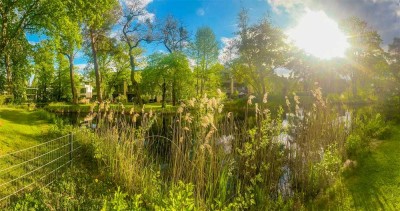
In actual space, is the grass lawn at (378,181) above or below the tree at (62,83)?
below

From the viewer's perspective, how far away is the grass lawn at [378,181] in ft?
18.7

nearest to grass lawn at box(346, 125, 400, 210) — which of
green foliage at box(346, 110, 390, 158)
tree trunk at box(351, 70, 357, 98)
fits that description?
green foliage at box(346, 110, 390, 158)

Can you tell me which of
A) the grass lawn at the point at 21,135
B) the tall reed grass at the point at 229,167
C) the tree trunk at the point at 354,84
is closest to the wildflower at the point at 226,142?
the tall reed grass at the point at 229,167

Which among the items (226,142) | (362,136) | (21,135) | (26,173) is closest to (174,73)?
(21,135)

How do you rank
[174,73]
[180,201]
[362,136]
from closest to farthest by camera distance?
[180,201]
[362,136]
[174,73]

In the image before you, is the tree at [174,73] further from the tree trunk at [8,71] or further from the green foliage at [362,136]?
the green foliage at [362,136]

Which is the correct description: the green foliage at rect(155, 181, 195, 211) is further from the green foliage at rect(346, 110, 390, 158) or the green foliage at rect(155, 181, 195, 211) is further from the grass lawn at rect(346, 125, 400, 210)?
the green foliage at rect(346, 110, 390, 158)

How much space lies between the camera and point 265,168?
20.3 ft

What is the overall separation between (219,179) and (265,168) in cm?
86

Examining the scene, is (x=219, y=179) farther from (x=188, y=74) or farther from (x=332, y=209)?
(x=188, y=74)

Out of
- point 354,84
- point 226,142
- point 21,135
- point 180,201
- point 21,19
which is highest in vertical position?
point 21,19

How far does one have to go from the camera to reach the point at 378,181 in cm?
676

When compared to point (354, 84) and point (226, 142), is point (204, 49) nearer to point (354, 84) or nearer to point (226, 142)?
point (354, 84)

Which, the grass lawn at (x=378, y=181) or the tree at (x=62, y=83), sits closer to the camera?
the grass lawn at (x=378, y=181)
